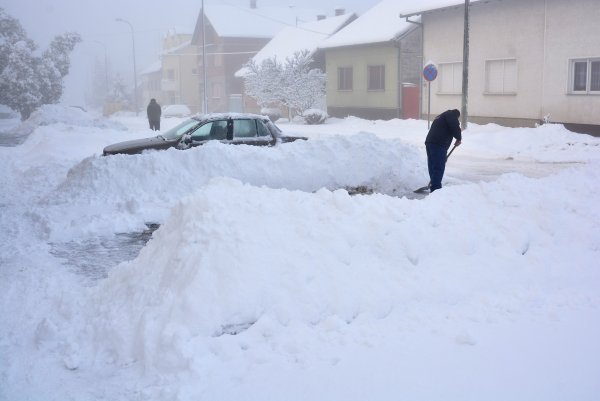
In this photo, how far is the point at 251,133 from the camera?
13117mm

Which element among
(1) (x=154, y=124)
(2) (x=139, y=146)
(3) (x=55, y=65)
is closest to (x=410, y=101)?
(1) (x=154, y=124)

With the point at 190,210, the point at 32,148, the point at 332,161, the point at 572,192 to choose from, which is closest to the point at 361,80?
the point at 32,148

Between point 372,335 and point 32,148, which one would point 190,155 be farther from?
point 32,148

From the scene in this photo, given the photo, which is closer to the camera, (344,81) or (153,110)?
(153,110)

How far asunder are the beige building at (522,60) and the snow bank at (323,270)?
16055 mm

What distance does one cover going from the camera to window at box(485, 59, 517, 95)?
24.6m

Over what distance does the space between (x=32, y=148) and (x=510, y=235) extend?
17727 mm

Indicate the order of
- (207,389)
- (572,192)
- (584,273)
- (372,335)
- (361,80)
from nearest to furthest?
1. (207,389)
2. (372,335)
3. (584,273)
4. (572,192)
5. (361,80)

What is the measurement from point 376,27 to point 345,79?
11.0 ft

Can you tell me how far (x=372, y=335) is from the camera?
5.02m

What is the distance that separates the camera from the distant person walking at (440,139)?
36.7 feet

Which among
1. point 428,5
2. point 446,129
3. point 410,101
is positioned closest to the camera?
point 446,129

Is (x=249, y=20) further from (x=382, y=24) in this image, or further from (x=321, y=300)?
(x=321, y=300)

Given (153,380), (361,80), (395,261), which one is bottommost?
(153,380)
